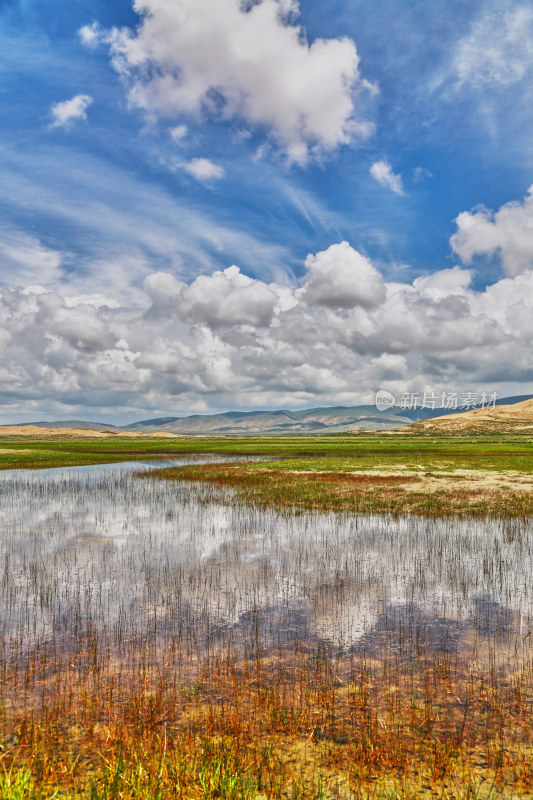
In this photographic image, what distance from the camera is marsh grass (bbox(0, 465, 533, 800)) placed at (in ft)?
23.8

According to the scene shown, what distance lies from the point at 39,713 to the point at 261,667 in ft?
16.2

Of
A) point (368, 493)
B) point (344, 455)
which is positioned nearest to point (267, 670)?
point (368, 493)

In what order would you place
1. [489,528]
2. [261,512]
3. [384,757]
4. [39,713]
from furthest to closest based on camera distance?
[261,512], [489,528], [39,713], [384,757]

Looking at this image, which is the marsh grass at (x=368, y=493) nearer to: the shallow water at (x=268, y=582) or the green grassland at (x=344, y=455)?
the shallow water at (x=268, y=582)

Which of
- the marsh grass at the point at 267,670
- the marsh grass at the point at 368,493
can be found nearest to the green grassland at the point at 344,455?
the marsh grass at the point at 368,493

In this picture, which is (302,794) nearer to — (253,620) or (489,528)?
(253,620)

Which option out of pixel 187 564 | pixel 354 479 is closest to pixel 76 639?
pixel 187 564

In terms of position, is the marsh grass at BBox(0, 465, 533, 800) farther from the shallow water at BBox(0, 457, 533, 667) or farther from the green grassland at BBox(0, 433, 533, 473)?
the green grassland at BBox(0, 433, 533, 473)

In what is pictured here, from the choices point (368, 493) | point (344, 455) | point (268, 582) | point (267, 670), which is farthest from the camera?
point (344, 455)

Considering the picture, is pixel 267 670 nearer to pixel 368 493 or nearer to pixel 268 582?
pixel 268 582

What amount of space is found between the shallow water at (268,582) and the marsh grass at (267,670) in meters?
0.10

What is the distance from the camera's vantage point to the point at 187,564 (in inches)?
772

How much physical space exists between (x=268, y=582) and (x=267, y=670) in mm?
6566

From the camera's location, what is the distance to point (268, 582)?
17.2m
